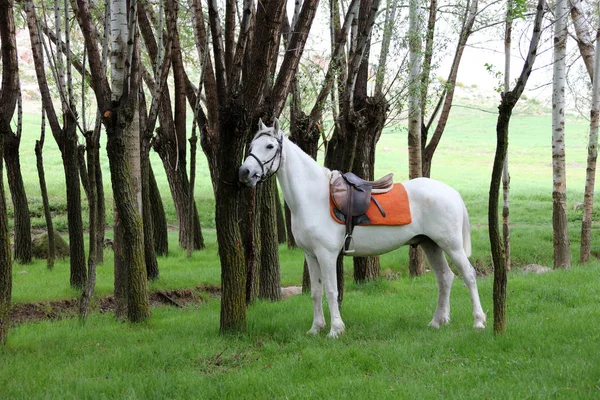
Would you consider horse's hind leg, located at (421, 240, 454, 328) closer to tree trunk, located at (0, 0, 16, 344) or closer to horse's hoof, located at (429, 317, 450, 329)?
horse's hoof, located at (429, 317, 450, 329)

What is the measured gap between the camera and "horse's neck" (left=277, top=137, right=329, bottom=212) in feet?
27.8

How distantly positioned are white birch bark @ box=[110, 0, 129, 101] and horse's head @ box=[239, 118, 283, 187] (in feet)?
6.99

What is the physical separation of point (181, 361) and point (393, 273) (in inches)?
366

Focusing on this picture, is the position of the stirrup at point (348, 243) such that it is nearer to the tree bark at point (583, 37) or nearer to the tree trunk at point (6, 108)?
the tree trunk at point (6, 108)

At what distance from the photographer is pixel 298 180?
855cm

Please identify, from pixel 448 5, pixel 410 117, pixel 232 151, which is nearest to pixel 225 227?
pixel 232 151

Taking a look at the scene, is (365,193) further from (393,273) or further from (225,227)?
(393,273)

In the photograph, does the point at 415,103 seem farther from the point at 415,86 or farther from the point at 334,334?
the point at 334,334

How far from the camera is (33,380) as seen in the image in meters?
6.51

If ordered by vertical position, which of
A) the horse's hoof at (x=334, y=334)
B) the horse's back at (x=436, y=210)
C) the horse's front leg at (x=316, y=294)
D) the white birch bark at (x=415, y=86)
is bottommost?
the horse's hoof at (x=334, y=334)

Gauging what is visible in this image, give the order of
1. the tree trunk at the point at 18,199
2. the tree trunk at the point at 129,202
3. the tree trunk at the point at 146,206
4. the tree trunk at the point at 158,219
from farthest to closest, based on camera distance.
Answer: the tree trunk at the point at 158,219
the tree trunk at the point at 18,199
the tree trunk at the point at 146,206
the tree trunk at the point at 129,202

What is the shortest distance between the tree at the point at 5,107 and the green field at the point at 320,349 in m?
0.60

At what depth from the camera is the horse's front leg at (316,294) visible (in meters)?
8.62

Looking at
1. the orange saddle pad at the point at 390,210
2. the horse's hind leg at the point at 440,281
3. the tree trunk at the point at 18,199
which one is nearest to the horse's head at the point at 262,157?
the orange saddle pad at the point at 390,210
